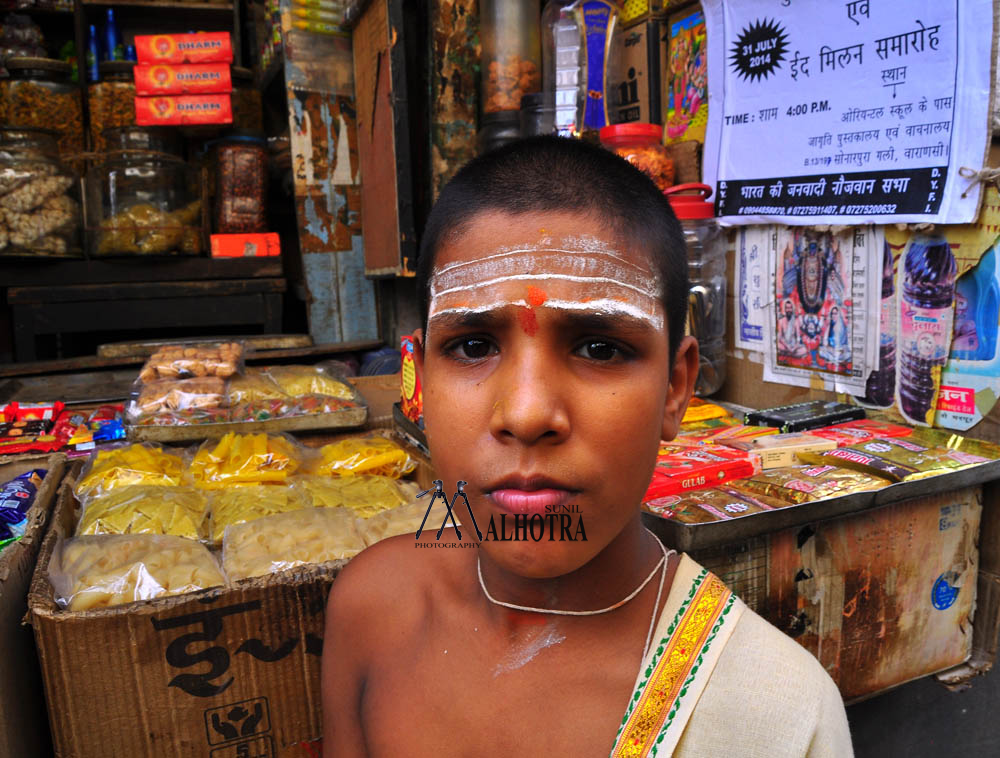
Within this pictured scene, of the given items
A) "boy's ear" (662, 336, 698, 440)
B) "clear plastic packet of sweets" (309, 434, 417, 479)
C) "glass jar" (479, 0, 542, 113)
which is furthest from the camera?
"glass jar" (479, 0, 542, 113)

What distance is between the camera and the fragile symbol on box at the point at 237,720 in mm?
1383

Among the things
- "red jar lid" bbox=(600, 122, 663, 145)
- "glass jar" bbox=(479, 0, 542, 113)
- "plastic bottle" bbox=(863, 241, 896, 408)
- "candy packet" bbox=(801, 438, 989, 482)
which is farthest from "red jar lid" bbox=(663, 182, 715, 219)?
"glass jar" bbox=(479, 0, 542, 113)

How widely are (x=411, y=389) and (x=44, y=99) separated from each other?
4497 millimetres

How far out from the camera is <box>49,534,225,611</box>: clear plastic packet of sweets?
1.38 metres

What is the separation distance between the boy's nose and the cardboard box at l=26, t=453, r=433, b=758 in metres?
0.73

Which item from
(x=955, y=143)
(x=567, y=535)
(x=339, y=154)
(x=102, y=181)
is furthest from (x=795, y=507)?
(x=102, y=181)

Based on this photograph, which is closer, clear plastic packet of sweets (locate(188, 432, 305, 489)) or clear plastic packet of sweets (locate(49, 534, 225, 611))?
clear plastic packet of sweets (locate(49, 534, 225, 611))

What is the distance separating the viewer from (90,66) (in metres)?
5.42

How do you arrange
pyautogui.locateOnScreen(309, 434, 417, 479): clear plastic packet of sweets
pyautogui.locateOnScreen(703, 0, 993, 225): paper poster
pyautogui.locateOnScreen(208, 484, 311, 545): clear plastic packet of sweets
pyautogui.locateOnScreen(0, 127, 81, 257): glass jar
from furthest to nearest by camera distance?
pyautogui.locateOnScreen(0, 127, 81, 257): glass jar < pyautogui.locateOnScreen(309, 434, 417, 479): clear plastic packet of sweets < pyautogui.locateOnScreen(703, 0, 993, 225): paper poster < pyautogui.locateOnScreen(208, 484, 311, 545): clear plastic packet of sweets

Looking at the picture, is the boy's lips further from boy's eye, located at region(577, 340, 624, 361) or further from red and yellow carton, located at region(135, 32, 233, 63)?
red and yellow carton, located at region(135, 32, 233, 63)

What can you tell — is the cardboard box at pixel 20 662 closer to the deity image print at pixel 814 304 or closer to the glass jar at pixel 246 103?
the deity image print at pixel 814 304

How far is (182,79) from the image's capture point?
4.31 m

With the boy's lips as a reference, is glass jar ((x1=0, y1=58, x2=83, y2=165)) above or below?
above

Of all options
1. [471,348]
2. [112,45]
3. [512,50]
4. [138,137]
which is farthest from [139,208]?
[471,348]
